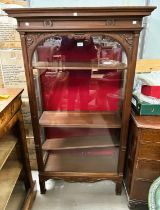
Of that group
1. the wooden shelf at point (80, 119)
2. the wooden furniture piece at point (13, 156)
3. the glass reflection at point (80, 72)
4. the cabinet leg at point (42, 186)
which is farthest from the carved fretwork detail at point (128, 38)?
the cabinet leg at point (42, 186)

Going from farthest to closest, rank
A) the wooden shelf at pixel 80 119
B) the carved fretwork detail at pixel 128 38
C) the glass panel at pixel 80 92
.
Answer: the wooden shelf at pixel 80 119 < the glass panel at pixel 80 92 < the carved fretwork detail at pixel 128 38

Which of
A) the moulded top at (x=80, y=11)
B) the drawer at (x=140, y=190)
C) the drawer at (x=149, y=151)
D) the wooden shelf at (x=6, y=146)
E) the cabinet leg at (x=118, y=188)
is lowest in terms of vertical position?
the cabinet leg at (x=118, y=188)

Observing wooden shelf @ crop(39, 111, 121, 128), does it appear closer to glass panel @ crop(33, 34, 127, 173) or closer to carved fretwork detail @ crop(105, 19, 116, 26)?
glass panel @ crop(33, 34, 127, 173)

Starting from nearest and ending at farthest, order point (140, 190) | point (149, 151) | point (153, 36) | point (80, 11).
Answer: point (80, 11) < point (149, 151) < point (140, 190) < point (153, 36)

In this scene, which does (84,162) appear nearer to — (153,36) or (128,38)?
(128,38)

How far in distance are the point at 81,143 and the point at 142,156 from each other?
61cm

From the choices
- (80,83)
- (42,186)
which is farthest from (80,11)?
(42,186)

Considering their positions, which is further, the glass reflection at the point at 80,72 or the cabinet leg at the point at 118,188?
the cabinet leg at the point at 118,188

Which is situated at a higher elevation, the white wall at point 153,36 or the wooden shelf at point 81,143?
the white wall at point 153,36

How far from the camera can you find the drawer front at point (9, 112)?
1.19m

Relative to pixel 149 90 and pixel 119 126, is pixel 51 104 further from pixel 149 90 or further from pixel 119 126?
pixel 149 90

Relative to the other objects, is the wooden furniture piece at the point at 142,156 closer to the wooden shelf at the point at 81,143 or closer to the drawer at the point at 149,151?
the drawer at the point at 149,151

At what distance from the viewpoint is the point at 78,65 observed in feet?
5.02

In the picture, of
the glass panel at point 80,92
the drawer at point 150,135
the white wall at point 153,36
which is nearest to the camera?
the drawer at point 150,135
